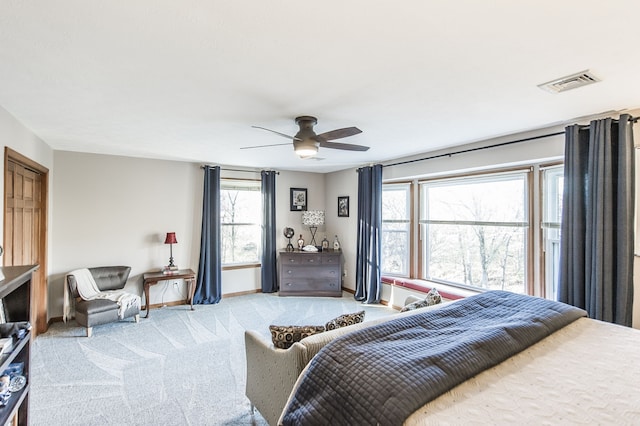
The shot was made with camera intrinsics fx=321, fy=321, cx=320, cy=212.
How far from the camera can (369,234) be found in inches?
207

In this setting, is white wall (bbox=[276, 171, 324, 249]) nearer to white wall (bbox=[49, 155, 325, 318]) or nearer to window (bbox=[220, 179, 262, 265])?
window (bbox=[220, 179, 262, 265])

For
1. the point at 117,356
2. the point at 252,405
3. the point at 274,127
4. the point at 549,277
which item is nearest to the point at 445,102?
the point at 274,127

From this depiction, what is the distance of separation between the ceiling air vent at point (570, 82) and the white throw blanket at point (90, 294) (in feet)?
15.8

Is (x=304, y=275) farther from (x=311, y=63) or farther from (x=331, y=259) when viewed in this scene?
(x=311, y=63)

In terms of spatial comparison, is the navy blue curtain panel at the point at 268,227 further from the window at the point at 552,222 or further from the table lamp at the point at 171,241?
the window at the point at 552,222

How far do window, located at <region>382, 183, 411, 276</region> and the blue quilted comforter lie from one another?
9.91 ft

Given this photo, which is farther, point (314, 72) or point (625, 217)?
point (625, 217)

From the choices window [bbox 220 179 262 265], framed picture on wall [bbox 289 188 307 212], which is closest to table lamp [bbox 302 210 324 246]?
framed picture on wall [bbox 289 188 307 212]

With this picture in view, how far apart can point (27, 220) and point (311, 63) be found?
370 cm

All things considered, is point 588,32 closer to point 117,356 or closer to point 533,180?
point 533,180

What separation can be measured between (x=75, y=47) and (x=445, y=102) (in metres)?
2.42

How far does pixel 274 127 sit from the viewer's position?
3.13 m

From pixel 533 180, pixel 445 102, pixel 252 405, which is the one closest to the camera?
pixel 252 405

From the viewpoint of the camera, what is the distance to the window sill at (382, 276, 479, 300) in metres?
4.12
